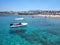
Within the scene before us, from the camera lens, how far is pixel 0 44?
8.71 m

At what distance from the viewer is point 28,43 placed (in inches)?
348

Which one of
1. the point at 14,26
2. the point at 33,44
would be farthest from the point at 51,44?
the point at 14,26

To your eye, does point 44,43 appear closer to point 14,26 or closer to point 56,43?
point 56,43

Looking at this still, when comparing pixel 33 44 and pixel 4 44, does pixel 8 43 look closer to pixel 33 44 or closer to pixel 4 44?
pixel 4 44

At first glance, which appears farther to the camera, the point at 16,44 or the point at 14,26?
the point at 14,26

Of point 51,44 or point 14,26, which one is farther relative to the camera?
point 14,26

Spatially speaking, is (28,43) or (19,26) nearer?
(28,43)

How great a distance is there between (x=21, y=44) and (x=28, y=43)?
0.50 metres

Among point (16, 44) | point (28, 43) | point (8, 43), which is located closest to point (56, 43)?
point (28, 43)

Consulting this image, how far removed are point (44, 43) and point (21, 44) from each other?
5.07 ft

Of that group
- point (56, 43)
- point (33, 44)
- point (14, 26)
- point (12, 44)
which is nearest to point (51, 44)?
point (56, 43)

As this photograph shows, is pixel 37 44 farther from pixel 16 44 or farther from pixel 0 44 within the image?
pixel 0 44

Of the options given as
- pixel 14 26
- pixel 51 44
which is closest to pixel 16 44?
pixel 51 44

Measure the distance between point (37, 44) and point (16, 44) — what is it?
4.66 ft
